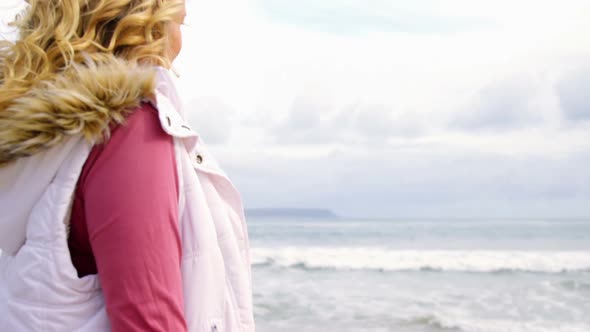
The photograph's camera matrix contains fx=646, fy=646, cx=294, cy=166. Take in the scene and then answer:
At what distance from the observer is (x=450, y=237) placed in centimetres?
2008

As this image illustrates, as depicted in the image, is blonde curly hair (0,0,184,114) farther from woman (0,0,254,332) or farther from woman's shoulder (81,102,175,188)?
woman's shoulder (81,102,175,188)

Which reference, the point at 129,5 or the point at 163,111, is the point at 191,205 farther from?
the point at 129,5

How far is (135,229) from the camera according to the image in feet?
3.01

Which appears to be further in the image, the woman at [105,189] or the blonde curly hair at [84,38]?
the blonde curly hair at [84,38]

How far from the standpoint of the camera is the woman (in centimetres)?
93

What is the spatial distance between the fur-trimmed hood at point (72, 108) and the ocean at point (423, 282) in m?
6.12

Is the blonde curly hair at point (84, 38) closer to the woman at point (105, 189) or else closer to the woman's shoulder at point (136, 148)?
the woman at point (105, 189)

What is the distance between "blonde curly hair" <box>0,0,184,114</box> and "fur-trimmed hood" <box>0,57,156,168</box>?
0.12 ft

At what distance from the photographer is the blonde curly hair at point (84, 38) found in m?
1.04

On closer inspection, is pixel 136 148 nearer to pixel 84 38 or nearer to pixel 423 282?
pixel 84 38

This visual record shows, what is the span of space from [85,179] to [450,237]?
784 inches

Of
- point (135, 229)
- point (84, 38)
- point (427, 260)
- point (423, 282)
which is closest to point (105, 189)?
point (135, 229)

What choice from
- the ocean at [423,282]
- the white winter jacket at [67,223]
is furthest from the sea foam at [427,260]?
the white winter jacket at [67,223]

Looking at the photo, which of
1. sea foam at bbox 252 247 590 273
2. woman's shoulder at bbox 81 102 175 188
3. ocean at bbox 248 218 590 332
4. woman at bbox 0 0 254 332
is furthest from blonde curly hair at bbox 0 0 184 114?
sea foam at bbox 252 247 590 273
